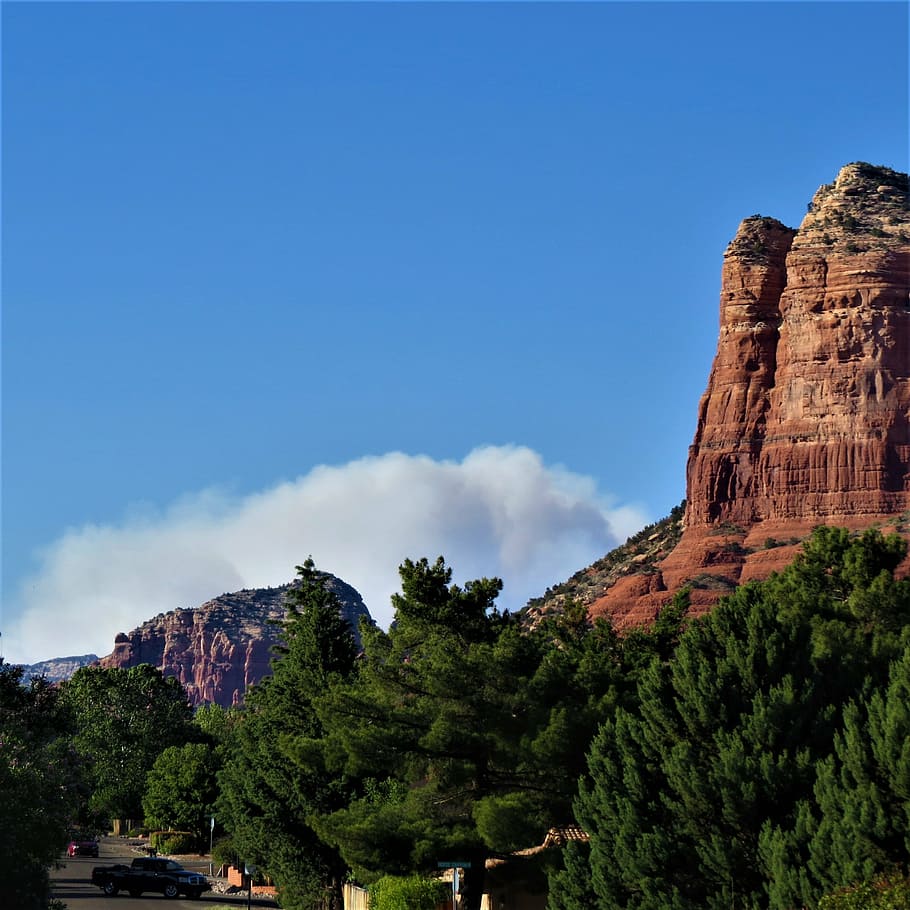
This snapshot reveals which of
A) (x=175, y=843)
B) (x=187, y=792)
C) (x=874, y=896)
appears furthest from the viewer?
(x=187, y=792)

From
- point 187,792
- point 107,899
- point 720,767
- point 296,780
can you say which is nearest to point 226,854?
point 107,899

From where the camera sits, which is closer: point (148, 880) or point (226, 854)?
point (148, 880)

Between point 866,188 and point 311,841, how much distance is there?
12127 centimetres

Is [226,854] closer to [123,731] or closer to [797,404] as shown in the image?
[123,731]

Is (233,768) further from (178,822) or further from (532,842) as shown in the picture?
(178,822)

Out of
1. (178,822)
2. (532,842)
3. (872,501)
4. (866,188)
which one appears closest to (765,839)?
(532,842)

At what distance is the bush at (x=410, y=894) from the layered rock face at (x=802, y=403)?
303ft

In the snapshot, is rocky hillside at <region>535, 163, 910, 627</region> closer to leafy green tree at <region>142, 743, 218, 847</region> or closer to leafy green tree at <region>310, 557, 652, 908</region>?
leafy green tree at <region>142, 743, 218, 847</region>

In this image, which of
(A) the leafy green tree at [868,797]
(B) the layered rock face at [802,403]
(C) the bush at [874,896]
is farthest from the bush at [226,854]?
(B) the layered rock face at [802,403]

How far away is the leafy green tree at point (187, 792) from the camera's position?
9988 cm

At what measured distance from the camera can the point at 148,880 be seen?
6612 cm

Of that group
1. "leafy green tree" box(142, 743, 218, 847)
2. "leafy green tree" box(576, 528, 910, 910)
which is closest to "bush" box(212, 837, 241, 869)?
"leafy green tree" box(142, 743, 218, 847)

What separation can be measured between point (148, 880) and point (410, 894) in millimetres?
27682

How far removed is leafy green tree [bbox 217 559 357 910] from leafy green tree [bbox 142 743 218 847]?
43009 millimetres
